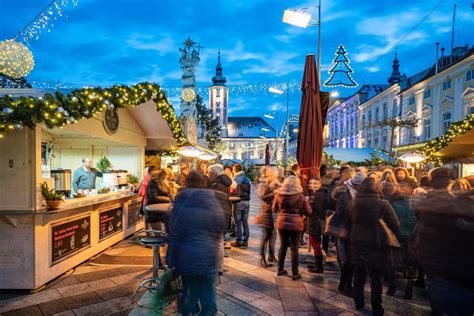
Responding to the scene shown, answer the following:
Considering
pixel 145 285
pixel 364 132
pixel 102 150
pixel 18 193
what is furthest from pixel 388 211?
pixel 364 132

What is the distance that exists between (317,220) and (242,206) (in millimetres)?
2247

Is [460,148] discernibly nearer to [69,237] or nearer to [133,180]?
[133,180]

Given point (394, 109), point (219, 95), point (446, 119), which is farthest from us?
point (219, 95)

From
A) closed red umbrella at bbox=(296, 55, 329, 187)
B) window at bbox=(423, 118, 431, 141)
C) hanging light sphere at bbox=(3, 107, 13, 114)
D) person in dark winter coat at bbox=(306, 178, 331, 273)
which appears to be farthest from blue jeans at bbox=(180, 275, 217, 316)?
window at bbox=(423, 118, 431, 141)

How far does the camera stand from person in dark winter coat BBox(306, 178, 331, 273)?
6461 millimetres

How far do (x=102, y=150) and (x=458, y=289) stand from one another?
35.2 feet

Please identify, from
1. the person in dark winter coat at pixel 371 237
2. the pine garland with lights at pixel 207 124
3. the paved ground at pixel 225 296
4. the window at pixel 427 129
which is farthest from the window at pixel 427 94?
the person in dark winter coat at pixel 371 237

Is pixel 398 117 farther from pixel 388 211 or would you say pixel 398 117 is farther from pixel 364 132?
pixel 388 211

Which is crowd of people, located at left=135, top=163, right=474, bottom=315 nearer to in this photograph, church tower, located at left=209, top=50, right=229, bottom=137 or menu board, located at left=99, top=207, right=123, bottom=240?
menu board, located at left=99, top=207, right=123, bottom=240

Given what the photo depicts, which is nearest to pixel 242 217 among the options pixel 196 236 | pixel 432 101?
pixel 196 236

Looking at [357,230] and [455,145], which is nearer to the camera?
[357,230]

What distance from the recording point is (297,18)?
1087 cm

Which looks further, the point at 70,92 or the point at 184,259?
the point at 70,92

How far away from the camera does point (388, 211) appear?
175 inches
